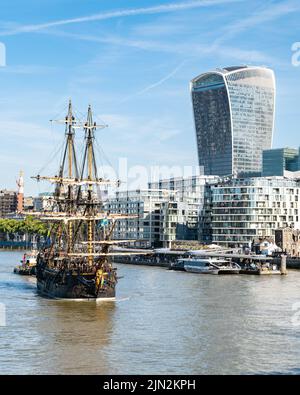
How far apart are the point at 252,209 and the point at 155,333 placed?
108220 millimetres

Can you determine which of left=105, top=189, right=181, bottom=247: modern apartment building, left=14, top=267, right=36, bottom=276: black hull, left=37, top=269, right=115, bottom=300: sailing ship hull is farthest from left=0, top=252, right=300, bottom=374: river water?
left=105, top=189, right=181, bottom=247: modern apartment building

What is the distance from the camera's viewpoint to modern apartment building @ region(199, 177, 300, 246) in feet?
510

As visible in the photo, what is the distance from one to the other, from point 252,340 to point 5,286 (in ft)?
152

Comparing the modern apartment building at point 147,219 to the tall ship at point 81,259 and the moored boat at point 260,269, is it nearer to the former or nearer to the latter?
the moored boat at point 260,269

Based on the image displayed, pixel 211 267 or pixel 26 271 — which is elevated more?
pixel 211 267

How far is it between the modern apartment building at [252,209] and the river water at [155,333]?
75528 millimetres

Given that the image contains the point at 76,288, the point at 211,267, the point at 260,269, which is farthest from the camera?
the point at 211,267

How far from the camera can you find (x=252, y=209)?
155000 mm

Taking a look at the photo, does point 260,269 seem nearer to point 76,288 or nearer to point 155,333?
point 76,288

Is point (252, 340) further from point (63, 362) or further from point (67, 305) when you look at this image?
point (67, 305)

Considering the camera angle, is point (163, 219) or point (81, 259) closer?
point (81, 259)

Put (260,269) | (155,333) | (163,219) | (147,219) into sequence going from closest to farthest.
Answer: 1. (155,333)
2. (260,269)
3. (163,219)
4. (147,219)

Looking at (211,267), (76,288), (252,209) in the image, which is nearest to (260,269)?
(211,267)
